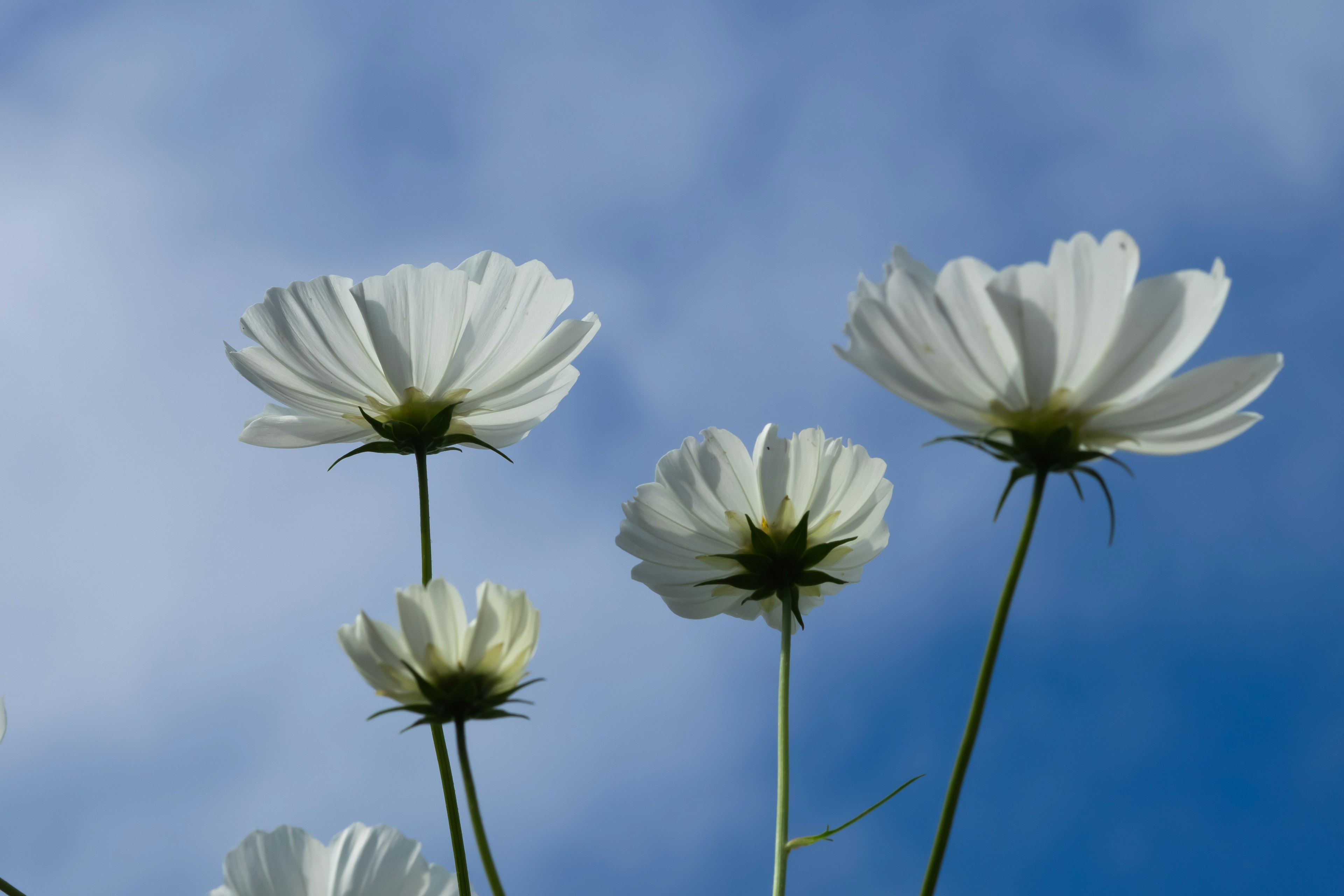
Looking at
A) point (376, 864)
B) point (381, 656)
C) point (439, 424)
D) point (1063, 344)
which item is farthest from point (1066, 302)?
point (376, 864)

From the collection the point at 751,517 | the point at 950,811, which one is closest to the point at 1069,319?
the point at 950,811

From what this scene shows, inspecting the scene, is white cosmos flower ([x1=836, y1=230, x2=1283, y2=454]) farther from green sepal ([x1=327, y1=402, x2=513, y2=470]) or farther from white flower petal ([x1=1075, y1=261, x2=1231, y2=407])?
green sepal ([x1=327, y1=402, x2=513, y2=470])

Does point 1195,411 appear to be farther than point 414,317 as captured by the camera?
No

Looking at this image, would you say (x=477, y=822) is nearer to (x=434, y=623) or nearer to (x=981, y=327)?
(x=434, y=623)

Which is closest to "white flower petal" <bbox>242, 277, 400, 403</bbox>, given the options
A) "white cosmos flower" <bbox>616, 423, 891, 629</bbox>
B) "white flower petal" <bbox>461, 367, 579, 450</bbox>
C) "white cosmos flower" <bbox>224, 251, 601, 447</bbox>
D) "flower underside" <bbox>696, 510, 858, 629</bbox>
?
"white cosmos flower" <bbox>224, 251, 601, 447</bbox>

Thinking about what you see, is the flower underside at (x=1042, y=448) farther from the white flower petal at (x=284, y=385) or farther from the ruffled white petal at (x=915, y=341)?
the white flower petal at (x=284, y=385)

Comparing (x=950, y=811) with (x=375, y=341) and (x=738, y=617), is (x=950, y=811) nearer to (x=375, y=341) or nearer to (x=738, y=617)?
(x=738, y=617)

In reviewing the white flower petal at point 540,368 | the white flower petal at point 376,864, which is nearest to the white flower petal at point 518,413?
the white flower petal at point 540,368
